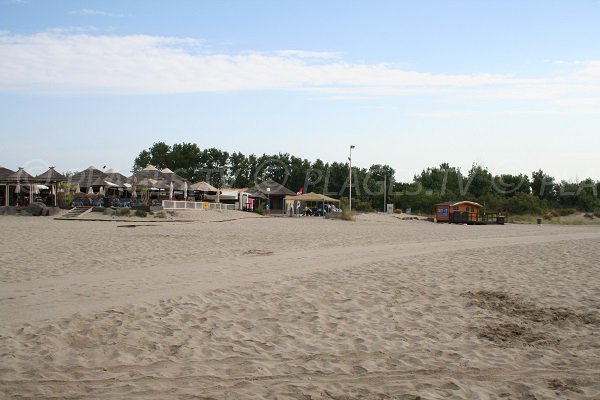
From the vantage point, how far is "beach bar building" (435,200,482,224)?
4272cm

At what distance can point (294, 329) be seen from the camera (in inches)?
262

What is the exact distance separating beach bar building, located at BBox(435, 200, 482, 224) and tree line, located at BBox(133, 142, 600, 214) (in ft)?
48.4

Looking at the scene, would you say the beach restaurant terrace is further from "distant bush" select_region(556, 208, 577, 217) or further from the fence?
"distant bush" select_region(556, 208, 577, 217)

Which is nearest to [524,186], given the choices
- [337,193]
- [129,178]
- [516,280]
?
[337,193]

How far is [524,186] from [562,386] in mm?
74605

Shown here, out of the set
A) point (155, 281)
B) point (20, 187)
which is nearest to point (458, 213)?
point (155, 281)

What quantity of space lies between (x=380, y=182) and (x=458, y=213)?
1390 inches

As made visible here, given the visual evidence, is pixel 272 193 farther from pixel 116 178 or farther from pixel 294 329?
pixel 294 329

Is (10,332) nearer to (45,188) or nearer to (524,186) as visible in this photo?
(45,188)

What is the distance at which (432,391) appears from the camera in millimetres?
4660

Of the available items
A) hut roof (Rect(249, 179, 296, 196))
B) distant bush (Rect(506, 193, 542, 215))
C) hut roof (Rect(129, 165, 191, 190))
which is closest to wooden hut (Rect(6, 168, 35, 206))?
hut roof (Rect(129, 165, 191, 190))

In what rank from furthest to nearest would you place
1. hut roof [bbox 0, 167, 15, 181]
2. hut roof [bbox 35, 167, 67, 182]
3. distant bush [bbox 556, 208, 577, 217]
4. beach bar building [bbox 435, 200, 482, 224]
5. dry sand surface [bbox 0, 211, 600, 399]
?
1. distant bush [bbox 556, 208, 577, 217]
2. beach bar building [bbox 435, 200, 482, 224]
3. hut roof [bbox 0, 167, 15, 181]
4. hut roof [bbox 35, 167, 67, 182]
5. dry sand surface [bbox 0, 211, 600, 399]

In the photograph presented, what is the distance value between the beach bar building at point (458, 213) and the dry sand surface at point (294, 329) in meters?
30.4

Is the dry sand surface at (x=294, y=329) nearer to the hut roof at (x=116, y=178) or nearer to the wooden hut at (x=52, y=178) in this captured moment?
the wooden hut at (x=52, y=178)
